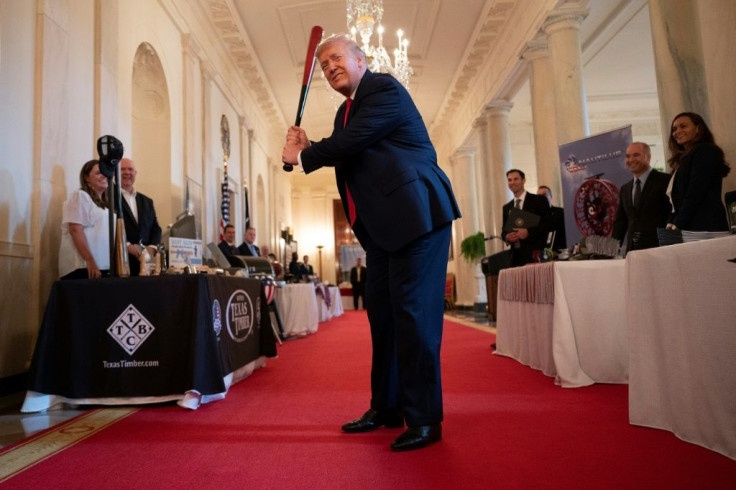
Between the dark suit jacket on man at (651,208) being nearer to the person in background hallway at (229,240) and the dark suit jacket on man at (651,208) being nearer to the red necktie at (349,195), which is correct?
the red necktie at (349,195)

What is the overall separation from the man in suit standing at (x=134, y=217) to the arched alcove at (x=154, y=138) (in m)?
2.27

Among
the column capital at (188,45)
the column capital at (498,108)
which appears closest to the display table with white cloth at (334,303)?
the column capital at (498,108)

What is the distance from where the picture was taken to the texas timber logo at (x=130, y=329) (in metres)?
2.62

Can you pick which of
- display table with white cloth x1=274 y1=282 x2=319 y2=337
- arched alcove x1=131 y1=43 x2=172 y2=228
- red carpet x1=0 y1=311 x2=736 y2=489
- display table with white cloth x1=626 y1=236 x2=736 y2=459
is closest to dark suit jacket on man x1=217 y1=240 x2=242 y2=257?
arched alcove x1=131 y1=43 x2=172 y2=228

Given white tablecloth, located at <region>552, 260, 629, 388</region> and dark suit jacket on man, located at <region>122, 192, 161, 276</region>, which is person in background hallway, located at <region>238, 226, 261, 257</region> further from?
white tablecloth, located at <region>552, 260, 629, 388</region>

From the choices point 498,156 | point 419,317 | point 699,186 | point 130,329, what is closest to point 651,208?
point 699,186

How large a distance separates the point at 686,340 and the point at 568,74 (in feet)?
17.5

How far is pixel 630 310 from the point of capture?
193 centimetres

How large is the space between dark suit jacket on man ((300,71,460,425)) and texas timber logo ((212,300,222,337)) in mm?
1257

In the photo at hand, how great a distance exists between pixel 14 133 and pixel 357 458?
3018mm

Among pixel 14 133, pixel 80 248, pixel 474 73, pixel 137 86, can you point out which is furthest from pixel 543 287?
pixel 474 73

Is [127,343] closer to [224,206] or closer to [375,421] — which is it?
[375,421]

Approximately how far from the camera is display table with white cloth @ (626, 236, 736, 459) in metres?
1.51

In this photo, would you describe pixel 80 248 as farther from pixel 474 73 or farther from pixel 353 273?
pixel 353 273
